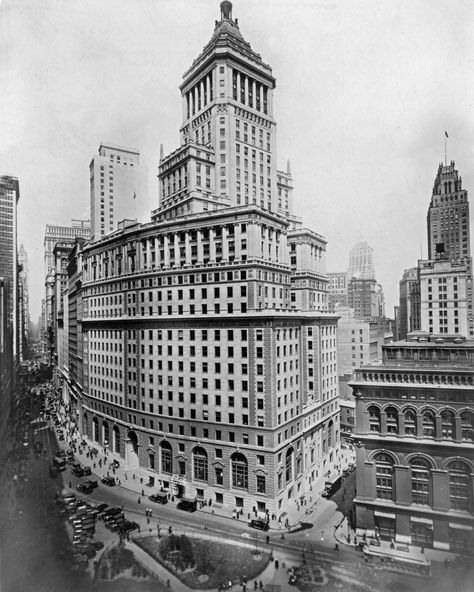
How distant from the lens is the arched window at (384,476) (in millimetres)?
45562

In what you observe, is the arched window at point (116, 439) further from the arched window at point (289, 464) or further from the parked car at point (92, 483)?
the arched window at point (289, 464)

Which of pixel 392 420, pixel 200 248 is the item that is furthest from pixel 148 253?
pixel 392 420

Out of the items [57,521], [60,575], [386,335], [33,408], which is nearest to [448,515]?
[60,575]

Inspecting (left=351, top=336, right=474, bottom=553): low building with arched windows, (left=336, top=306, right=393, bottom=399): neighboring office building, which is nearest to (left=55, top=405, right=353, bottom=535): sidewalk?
(left=351, top=336, right=474, bottom=553): low building with arched windows

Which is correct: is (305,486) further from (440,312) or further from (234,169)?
(234,169)

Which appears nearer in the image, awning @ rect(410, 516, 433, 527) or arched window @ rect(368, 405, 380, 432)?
awning @ rect(410, 516, 433, 527)

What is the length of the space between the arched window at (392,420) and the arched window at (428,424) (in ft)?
9.93

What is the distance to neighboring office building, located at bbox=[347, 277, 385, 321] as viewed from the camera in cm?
13400

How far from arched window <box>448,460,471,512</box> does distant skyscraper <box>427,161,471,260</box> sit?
1115 inches

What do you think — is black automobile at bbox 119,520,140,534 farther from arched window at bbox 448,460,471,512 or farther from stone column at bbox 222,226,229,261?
stone column at bbox 222,226,229,261

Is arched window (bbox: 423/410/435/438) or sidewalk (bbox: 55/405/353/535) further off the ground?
arched window (bbox: 423/410/435/438)

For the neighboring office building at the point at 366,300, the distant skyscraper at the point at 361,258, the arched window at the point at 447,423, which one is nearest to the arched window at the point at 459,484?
the arched window at the point at 447,423

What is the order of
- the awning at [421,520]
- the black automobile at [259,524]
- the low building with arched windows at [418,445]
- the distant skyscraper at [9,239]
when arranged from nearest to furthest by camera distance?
the distant skyscraper at [9,239] → the low building with arched windows at [418,445] → the awning at [421,520] → the black automobile at [259,524]

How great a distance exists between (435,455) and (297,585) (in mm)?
19376
